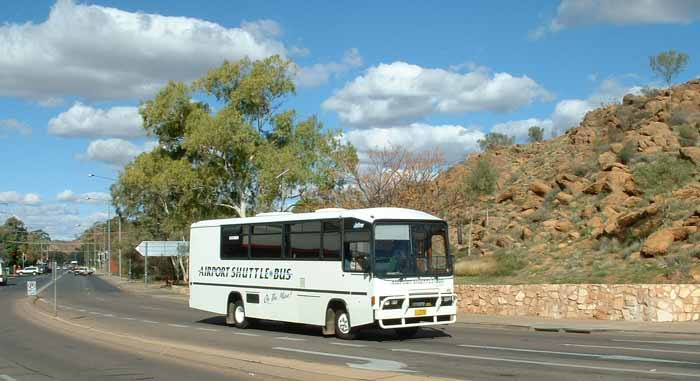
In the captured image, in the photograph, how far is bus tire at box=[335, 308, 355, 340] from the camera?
19.6 metres

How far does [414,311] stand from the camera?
1895 centimetres

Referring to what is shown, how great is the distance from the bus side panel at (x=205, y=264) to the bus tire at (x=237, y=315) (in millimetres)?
273

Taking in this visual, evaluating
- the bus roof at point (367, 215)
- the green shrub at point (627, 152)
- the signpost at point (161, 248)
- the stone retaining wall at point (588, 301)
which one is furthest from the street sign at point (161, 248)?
the bus roof at point (367, 215)

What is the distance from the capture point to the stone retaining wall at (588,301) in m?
22.3

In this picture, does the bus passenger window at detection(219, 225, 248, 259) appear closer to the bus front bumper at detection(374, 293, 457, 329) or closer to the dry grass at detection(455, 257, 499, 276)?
the bus front bumper at detection(374, 293, 457, 329)

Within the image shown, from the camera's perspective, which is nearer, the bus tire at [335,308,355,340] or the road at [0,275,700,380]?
the road at [0,275,700,380]

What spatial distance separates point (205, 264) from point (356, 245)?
8241 millimetres

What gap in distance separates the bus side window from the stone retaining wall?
8.73 m

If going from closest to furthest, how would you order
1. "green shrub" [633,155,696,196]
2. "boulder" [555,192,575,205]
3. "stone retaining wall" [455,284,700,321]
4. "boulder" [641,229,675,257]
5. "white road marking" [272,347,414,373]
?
"white road marking" [272,347,414,373] → "stone retaining wall" [455,284,700,321] → "boulder" [641,229,675,257] → "green shrub" [633,155,696,196] → "boulder" [555,192,575,205]

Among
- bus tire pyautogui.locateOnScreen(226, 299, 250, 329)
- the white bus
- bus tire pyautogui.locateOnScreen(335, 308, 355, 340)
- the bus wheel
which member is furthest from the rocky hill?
bus tire pyautogui.locateOnScreen(226, 299, 250, 329)

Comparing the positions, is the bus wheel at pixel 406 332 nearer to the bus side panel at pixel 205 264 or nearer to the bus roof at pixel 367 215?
the bus roof at pixel 367 215

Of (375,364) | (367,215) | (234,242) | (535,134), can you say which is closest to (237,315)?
(234,242)

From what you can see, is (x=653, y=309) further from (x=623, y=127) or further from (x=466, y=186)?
(x=623, y=127)

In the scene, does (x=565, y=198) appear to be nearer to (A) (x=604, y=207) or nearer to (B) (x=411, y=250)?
(A) (x=604, y=207)
